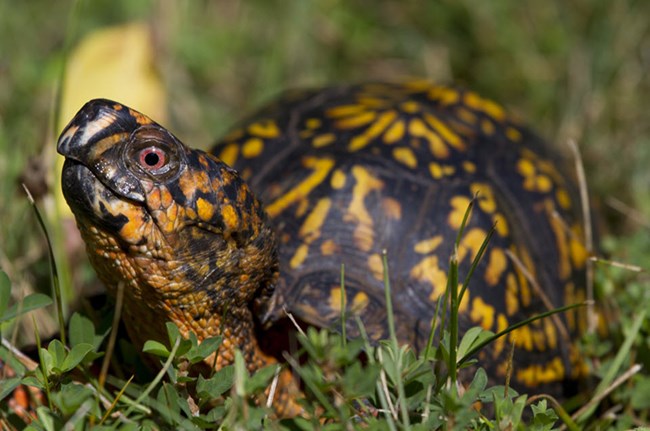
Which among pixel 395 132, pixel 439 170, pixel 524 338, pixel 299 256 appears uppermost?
pixel 395 132

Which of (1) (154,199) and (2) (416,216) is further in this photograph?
(2) (416,216)

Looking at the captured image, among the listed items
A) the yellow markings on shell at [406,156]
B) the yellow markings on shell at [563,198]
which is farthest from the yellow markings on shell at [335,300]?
the yellow markings on shell at [563,198]

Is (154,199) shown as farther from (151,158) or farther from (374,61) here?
(374,61)

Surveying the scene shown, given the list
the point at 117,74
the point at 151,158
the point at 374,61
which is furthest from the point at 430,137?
the point at 374,61

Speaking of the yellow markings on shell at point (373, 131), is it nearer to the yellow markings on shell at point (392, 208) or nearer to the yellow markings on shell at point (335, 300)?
the yellow markings on shell at point (392, 208)

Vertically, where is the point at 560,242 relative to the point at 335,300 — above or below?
below

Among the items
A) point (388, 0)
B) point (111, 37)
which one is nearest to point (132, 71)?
point (111, 37)

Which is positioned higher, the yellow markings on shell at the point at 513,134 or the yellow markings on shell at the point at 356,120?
the yellow markings on shell at the point at 356,120

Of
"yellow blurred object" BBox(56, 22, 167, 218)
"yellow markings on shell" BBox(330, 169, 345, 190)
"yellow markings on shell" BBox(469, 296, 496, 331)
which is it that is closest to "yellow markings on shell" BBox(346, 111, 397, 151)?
"yellow markings on shell" BBox(330, 169, 345, 190)
